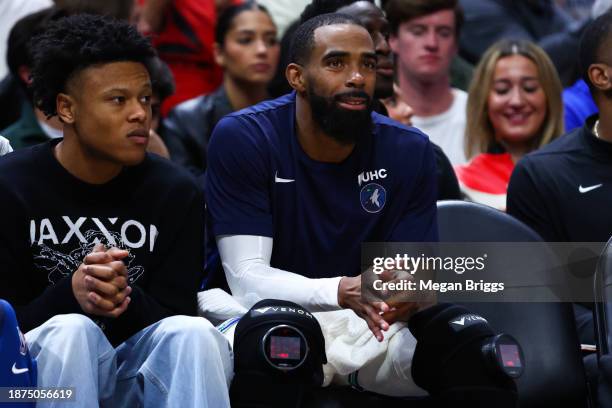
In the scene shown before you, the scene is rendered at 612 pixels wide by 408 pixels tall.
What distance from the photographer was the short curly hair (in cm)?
405

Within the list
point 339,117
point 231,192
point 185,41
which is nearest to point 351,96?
point 339,117

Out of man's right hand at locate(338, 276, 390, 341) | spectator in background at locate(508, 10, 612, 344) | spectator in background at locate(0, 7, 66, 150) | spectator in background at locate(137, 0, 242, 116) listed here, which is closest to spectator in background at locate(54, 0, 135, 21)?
spectator in background at locate(0, 7, 66, 150)

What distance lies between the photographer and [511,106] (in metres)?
5.84

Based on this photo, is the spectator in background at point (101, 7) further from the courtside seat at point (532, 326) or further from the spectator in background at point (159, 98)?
the courtside seat at point (532, 326)

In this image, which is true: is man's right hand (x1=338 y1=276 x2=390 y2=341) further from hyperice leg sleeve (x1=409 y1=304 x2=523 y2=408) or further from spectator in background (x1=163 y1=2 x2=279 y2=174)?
spectator in background (x1=163 y1=2 x2=279 y2=174)

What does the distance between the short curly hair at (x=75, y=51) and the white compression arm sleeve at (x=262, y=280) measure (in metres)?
0.67

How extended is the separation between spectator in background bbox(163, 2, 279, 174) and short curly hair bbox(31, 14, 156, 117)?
1718mm

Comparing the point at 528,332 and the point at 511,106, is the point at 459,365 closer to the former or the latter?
the point at 528,332

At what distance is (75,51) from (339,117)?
86 centimetres

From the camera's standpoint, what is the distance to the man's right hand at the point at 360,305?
3664 millimetres

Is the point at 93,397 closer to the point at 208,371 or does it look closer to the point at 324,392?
the point at 208,371

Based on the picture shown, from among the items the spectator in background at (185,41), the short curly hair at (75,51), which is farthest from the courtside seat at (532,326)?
the spectator in background at (185,41)

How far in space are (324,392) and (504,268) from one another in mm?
853

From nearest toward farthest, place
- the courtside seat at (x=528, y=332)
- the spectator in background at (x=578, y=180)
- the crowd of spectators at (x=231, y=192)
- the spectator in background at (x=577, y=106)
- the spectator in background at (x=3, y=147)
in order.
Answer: the crowd of spectators at (x=231, y=192) < the courtside seat at (x=528, y=332) < the spectator in background at (x=3, y=147) < the spectator in background at (x=578, y=180) < the spectator in background at (x=577, y=106)
